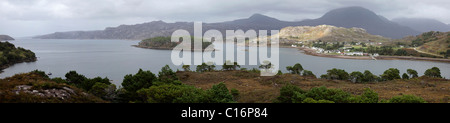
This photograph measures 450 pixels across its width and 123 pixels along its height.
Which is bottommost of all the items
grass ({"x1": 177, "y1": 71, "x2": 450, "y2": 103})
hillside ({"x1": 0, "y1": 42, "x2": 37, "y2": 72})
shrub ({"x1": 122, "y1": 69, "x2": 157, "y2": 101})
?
grass ({"x1": 177, "y1": 71, "x2": 450, "y2": 103})

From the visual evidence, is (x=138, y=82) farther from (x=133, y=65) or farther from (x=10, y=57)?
(x=10, y=57)

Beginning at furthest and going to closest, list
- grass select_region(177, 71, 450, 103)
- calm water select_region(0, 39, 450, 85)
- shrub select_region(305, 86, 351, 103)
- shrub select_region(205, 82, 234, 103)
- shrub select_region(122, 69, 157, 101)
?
calm water select_region(0, 39, 450, 85), grass select_region(177, 71, 450, 103), shrub select_region(122, 69, 157, 101), shrub select_region(205, 82, 234, 103), shrub select_region(305, 86, 351, 103)

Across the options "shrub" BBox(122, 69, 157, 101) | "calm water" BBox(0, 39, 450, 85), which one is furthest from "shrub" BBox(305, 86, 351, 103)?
"calm water" BBox(0, 39, 450, 85)

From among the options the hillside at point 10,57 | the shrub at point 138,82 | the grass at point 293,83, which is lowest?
the grass at point 293,83

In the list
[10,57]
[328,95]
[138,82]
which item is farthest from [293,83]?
[10,57]

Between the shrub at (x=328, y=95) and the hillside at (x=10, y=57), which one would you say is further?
the hillside at (x=10, y=57)

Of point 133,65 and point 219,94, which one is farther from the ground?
point 219,94

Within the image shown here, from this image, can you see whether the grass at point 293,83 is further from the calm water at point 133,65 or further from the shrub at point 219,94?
the calm water at point 133,65

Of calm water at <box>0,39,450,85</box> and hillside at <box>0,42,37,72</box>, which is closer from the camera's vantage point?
calm water at <box>0,39,450,85</box>

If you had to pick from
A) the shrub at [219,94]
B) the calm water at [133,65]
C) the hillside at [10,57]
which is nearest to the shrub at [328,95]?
the shrub at [219,94]

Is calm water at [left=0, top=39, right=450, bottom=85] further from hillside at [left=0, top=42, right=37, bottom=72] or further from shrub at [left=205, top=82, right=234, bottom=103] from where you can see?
shrub at [left=205, top=82, right=234, bottom=103]

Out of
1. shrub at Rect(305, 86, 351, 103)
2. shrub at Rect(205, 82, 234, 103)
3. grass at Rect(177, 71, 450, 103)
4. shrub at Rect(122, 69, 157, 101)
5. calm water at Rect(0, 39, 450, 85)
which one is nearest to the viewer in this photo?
shrub at Rect(305, 86, 351, 103)

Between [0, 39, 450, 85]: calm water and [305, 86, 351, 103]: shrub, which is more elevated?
[305, 86, 351, 103]: shrub
